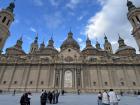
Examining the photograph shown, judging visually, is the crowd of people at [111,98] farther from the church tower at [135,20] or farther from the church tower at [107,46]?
the church tower at [107,46]

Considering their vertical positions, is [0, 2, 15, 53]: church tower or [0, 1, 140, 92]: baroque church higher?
[0, 2, 15, 53]: church tower

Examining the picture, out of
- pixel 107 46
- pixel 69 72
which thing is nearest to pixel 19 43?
pixel 69 72

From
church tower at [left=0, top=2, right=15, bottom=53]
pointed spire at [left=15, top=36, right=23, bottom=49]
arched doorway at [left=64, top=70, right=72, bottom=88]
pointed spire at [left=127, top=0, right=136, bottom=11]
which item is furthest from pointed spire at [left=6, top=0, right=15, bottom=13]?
pointed spire at [left=127, top=0, right=136, bottom=11]

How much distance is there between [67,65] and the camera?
39688mm

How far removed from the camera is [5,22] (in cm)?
4209

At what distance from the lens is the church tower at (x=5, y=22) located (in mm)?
40375

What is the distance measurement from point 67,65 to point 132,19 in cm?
2394

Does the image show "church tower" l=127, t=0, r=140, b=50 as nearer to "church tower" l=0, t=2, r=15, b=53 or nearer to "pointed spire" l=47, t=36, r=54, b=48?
"pointed spire" l=47, t=36, r=54, b=48

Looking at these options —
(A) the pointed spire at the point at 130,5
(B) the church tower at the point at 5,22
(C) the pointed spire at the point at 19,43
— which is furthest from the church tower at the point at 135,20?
(C) the pointed spire at the point at 19,43

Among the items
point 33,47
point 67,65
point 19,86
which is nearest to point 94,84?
point 67,65

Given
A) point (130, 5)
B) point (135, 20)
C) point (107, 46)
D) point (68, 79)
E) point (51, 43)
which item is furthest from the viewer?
point (107, 46)

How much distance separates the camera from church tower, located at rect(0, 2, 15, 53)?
132ft

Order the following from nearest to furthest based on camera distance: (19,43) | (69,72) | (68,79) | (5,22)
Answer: (68,79)
(69,72)
(5,22)
(19,43)

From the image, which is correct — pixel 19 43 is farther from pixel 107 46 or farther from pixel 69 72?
pixel 107 46
